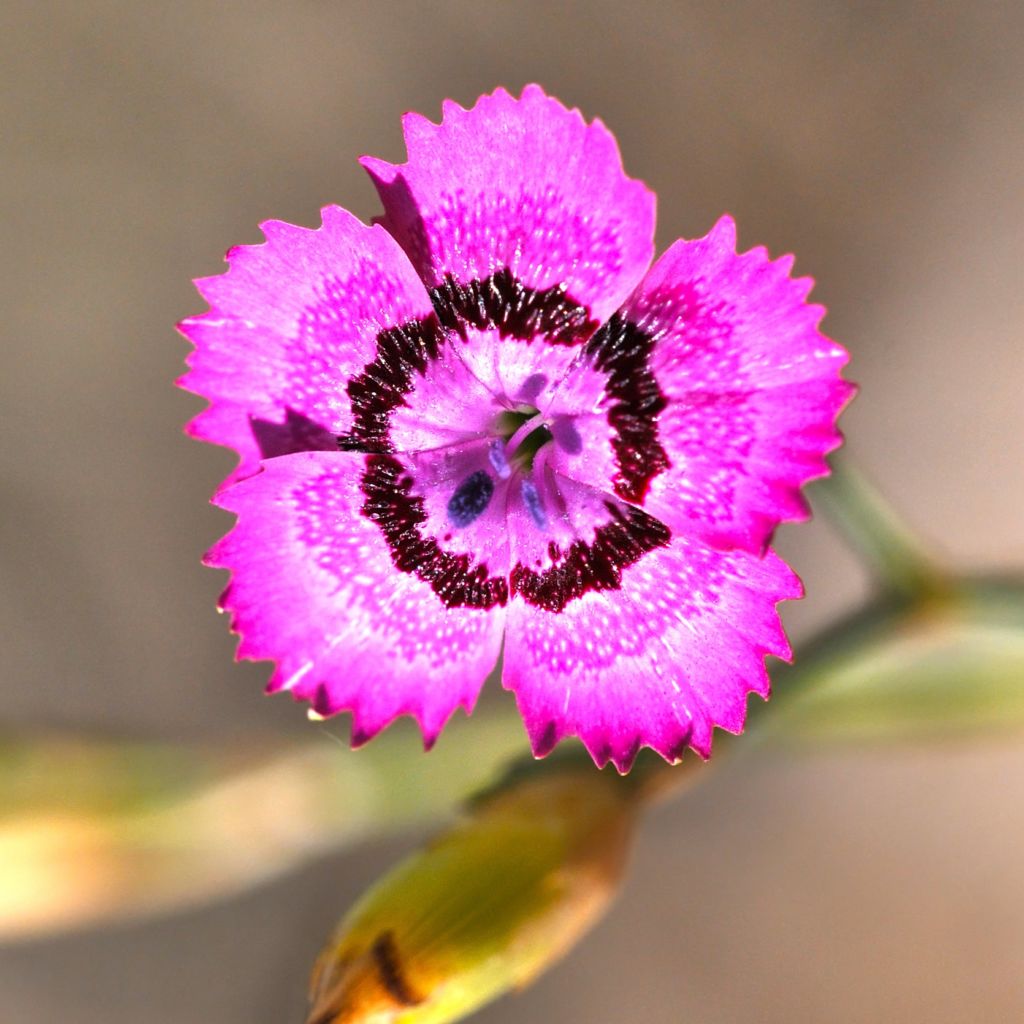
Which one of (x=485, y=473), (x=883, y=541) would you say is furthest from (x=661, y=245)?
(x=485, y=473)

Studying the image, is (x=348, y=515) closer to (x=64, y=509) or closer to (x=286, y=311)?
(x=286, y=311)

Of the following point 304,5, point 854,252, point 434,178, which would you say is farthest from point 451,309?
point 304,5

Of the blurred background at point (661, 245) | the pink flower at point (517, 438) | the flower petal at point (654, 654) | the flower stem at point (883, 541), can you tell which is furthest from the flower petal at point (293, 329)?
the blurred background at point (661, 245)

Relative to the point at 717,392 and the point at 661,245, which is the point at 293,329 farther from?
the point at 661,245

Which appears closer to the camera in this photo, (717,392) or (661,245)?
(717,392)

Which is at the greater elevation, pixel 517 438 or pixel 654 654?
pixel 517 438

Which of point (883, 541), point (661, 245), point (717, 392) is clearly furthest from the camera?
point (661, 245)

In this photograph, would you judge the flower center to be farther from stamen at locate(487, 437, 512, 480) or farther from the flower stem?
the flower stem
